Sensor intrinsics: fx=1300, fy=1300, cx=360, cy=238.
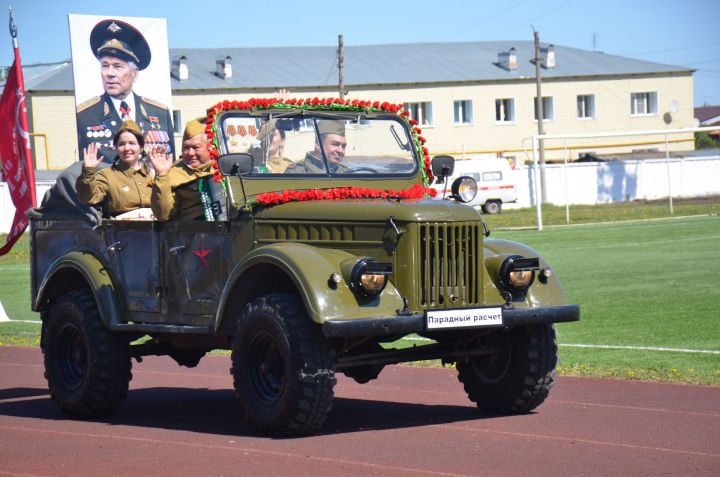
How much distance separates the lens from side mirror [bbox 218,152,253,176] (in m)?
9.41

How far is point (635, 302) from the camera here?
1806 cm

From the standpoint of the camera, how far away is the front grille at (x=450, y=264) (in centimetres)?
890

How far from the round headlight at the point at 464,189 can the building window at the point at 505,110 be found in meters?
65.4

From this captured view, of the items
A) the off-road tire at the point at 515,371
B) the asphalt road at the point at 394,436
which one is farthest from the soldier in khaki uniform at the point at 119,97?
the off-road tire at the point at 515,371

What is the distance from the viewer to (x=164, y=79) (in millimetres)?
21297

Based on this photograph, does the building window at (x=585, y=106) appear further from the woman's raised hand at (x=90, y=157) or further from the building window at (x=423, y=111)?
the woman's raised hand at (x=90, y=157)

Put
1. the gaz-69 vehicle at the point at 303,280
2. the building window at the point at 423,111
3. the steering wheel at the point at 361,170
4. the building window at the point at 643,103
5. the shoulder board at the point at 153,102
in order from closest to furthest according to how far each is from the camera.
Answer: the gaz-69 vehicle at the point at 303,280
the steering wheel at the point at 361,170
the shoulder board at the point at 153,102
the building window at the point at 423,111
the building window at the point at 643,103

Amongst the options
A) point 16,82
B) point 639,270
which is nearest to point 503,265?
point 16,82

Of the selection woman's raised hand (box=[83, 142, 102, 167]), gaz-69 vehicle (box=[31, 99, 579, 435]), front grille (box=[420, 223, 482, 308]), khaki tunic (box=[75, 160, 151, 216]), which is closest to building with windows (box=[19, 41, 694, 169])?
khaki tunic (box=[75, 160, 151, 216])

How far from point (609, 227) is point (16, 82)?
24.2 metres

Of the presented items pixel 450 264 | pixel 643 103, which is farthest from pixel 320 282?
pixel 643 103

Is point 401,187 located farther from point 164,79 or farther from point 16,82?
point 164,79

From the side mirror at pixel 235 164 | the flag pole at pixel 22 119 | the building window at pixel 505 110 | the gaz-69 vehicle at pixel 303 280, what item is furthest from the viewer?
the building window at pixel 505 110

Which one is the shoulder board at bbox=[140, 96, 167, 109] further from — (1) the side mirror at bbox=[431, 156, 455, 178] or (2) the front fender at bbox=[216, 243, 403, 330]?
(2) the front fender at bbox=[216, 243, 403, 330]
